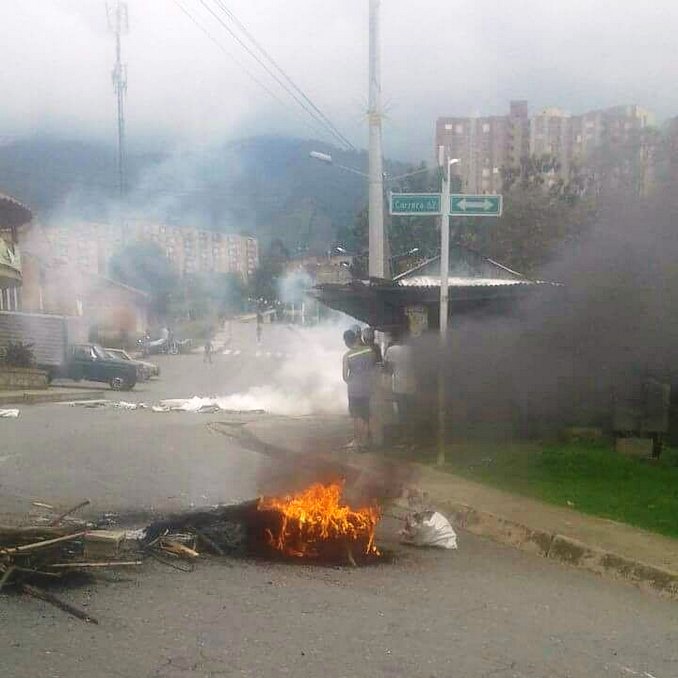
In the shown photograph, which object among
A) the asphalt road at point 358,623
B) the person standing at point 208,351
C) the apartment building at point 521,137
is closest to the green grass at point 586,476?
the asphalt road at point 358,623

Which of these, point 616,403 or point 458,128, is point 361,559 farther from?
point 458,128

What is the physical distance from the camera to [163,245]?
30.0 metres

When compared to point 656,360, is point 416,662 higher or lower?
lower

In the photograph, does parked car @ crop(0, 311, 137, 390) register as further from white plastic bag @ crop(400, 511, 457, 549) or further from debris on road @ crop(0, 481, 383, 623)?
white plastic bag @ crop(400, 511, 457, 549)

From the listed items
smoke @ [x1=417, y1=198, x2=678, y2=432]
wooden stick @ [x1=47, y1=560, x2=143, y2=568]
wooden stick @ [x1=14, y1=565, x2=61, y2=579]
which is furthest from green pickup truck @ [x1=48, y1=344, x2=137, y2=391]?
wooden stick @ [x1=14, y1=565, x2=61, y2=579]

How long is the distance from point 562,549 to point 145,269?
992 inches

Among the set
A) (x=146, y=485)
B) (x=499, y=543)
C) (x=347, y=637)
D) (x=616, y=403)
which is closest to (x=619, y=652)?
(x=347, y=637)

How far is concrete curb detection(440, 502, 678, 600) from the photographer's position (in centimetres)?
595

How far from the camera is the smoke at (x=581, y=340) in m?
10.9

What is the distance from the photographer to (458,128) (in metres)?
28.0

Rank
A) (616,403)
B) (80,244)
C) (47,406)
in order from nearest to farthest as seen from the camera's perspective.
→ (616,403) < (47,406) < (80,244)

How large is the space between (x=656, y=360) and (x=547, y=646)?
22.7 feet

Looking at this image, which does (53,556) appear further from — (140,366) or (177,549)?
(140,366)

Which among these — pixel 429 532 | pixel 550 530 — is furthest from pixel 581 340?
pixel 429 532
